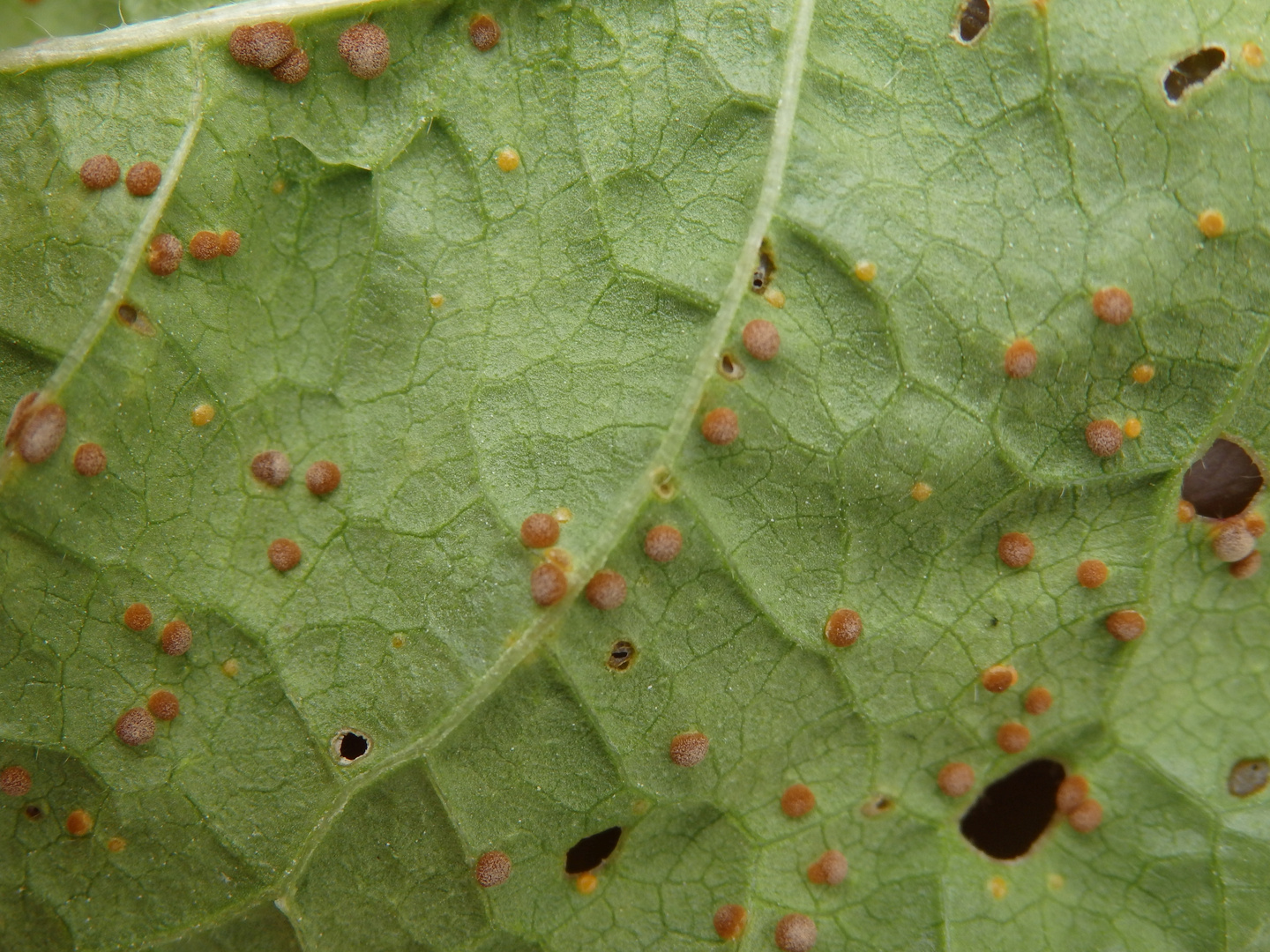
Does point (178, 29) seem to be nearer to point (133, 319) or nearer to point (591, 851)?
point (133, 319)

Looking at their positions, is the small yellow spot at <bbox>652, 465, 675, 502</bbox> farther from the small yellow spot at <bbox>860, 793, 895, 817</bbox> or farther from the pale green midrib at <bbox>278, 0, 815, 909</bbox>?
the small yellow spot at <bbox>860, 793, 895, 817</bbox>

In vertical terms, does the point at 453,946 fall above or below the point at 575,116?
below

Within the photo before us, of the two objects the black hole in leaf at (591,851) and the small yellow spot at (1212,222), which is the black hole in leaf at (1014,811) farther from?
the small yellow spot at (1212,222)

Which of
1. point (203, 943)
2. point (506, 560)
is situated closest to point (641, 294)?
point (506, 560)

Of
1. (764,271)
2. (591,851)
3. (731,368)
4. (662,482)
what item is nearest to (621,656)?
(662,482)

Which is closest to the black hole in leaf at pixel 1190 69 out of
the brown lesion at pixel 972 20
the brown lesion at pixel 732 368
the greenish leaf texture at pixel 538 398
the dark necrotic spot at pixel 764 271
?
the greenish leaf texture at pixel 538 398

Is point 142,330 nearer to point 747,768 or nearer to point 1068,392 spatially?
point 747,768
